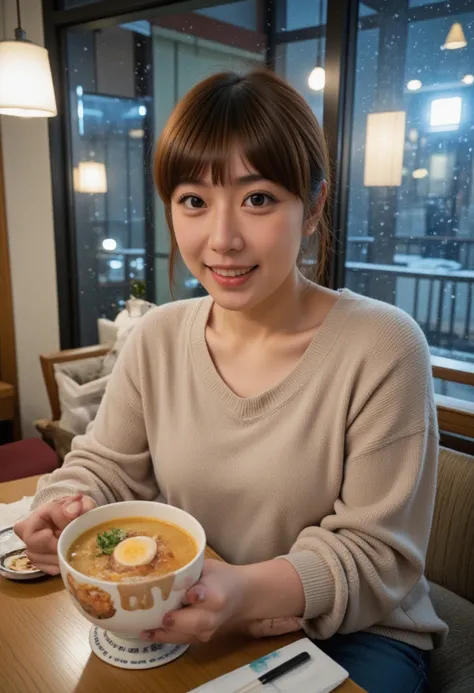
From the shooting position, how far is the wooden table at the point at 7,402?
3746 mm

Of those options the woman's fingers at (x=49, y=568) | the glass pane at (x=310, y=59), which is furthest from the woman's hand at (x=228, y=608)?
the glass pane at (x=310, y=59)

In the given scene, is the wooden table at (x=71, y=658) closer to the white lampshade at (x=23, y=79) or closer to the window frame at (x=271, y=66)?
the window frame at (x=271, y=66)

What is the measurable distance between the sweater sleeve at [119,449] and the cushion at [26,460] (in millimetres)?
1483

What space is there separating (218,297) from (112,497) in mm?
430

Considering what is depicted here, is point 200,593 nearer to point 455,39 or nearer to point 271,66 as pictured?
point 271,66

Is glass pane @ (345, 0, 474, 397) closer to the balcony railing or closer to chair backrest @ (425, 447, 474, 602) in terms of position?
the balcony railing

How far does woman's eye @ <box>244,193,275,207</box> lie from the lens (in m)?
0.96

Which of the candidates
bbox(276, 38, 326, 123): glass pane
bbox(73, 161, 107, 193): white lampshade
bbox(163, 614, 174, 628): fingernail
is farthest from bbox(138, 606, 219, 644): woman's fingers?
bbox(73, 161, 107, 193): white lampshade

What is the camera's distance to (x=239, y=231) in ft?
3.15

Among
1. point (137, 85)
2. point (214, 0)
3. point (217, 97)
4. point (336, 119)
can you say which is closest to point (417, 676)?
point (217, 97)

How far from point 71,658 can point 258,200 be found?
0.70 meters

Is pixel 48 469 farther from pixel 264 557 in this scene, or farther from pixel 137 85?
pixel 137 85

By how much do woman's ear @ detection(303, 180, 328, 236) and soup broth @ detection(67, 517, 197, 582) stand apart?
1.87 ft

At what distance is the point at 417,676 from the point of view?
0.98 meters
